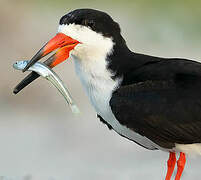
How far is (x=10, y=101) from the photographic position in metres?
11.2

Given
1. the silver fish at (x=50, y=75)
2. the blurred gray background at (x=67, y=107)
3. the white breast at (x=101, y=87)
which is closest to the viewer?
the silver fish at (x=50, y=75)

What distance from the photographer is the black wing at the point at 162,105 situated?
23.1 feet

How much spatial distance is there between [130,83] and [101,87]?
9.7 inches

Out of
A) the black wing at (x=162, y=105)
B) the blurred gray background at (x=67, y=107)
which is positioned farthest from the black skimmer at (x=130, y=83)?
the blurred gray background at (x=67, y=107)

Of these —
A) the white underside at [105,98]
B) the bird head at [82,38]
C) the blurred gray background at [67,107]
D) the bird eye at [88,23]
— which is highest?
the bird eye at [88,23]

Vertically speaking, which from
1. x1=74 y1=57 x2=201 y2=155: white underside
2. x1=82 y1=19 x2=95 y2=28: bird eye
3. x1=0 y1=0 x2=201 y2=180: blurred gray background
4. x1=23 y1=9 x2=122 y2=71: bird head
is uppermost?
x1=82 y1=19 x2=95 y2=28: bird eye

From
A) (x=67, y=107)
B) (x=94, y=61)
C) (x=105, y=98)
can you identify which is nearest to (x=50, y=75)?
(x=94, y=61)

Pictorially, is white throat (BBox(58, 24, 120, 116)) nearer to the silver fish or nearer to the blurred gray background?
the silver fish

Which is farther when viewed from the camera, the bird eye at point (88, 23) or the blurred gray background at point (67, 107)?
the blurred gray background at point (67, 107)

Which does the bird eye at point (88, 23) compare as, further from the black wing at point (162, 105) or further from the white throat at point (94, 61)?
the black wing at point (162, 105)

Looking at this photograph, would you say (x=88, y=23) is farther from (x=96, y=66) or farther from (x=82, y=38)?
(x=96, y=66)

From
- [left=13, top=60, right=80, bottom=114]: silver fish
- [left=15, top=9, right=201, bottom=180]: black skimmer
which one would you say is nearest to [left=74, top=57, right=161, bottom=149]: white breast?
[left=15, top=9, right=201, bottom=180]: black skimmer

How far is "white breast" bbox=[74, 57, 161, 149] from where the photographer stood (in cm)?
714

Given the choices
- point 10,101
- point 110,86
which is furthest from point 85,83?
point 10,101
